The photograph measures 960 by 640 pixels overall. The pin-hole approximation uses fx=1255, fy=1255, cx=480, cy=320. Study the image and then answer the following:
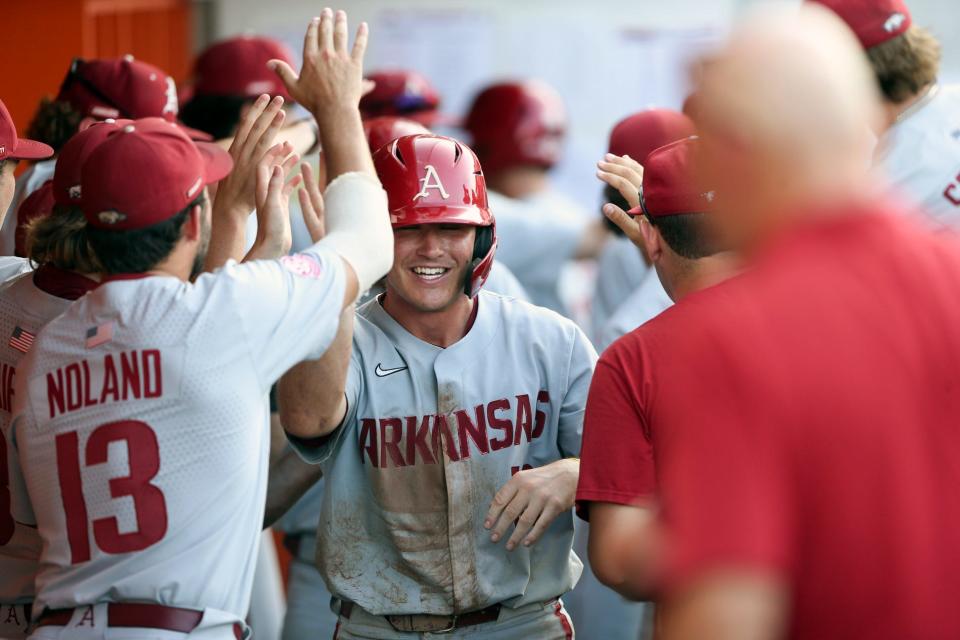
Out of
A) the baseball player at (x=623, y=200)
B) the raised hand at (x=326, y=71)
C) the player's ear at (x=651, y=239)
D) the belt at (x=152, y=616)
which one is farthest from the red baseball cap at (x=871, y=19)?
the belt at (x=152, y=616)

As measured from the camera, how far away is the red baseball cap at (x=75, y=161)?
2.84 meters

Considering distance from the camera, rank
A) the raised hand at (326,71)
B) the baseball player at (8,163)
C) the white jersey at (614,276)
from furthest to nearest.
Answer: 1. the white jersey at (614,276)
2. the baseball player at (8,163)
3. the raised hand at (326,71)

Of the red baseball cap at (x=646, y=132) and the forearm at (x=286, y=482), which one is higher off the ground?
the red baseball cap at (x=646, y=132)

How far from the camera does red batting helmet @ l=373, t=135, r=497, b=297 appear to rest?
3191mm

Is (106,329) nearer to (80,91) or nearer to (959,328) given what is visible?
(959,328)

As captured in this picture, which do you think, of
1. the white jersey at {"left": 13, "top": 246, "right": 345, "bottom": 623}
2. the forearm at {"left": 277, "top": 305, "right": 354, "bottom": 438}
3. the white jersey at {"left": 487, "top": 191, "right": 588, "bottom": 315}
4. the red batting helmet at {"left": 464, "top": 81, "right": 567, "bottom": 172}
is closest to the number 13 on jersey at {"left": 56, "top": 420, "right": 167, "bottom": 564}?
the white jersey at {"left": 13, "top": 246, "right": 345, "bottom": 623}

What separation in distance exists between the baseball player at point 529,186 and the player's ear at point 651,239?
93.3 inches

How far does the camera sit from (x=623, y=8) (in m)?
7.79

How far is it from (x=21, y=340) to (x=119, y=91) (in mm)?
1865

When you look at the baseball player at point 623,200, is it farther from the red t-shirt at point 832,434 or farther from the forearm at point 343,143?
the red t-shirt at point 832,434

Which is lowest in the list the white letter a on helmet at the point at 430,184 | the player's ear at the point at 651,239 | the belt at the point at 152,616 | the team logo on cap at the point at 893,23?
the belt at the point at 152,616

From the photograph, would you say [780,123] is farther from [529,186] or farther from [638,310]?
[529,186]

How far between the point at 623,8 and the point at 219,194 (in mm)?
5283

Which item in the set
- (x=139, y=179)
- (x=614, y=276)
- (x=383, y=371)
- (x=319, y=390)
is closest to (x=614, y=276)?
(x=614, y=276)
